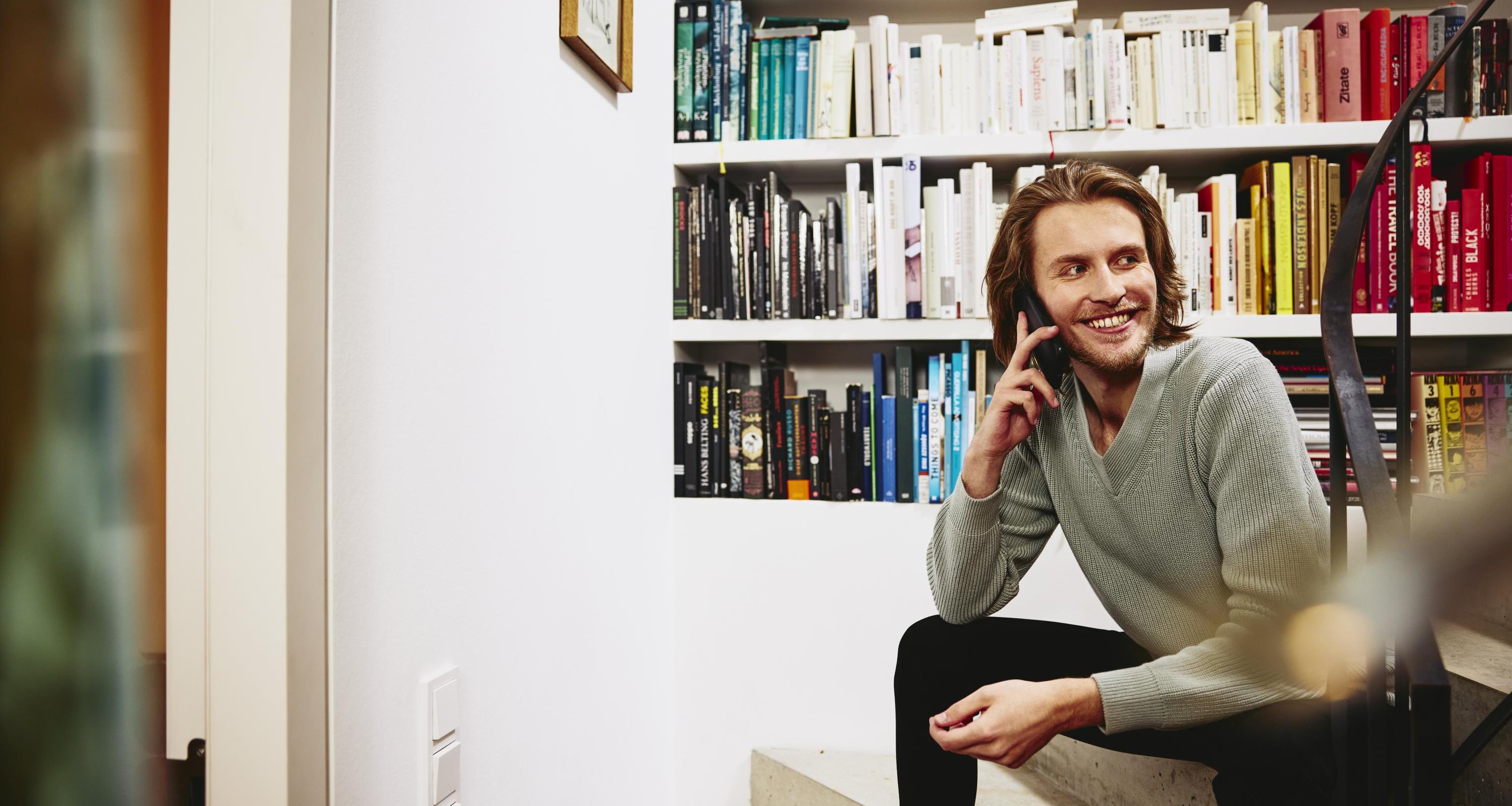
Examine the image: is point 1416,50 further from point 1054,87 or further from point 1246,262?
point 1054,87

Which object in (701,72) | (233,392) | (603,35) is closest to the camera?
(233,392)

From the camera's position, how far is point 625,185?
158 cm

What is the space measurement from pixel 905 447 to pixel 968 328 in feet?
0.99

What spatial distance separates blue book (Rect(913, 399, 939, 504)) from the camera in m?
1.77

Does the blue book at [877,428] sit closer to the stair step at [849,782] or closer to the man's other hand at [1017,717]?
the stair step at [849,782]

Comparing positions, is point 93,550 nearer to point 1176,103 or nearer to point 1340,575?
point 1340,575

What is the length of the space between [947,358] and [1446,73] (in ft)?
3.92

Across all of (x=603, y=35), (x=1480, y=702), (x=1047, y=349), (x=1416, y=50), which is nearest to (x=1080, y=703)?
(x=1047, y=349)

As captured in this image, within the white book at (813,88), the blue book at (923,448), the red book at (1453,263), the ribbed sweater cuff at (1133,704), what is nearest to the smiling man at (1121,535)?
the ribbed sweater cuff at (1133,704)

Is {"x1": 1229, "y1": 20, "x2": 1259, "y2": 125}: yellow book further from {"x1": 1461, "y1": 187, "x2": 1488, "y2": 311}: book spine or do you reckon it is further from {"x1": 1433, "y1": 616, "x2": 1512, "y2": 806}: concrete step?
{"x1": 1433, "y1": 616, "x2": 1512, "y2": 806}: concrete step

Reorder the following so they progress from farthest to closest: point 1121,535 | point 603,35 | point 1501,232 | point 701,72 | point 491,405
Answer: point 701,72
point 1501,232
point 603,35
point 1121,535
point 491,405

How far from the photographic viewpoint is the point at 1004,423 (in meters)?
1.17

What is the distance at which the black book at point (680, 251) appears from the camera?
6.02ft

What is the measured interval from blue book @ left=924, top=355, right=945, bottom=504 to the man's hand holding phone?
56 cm
